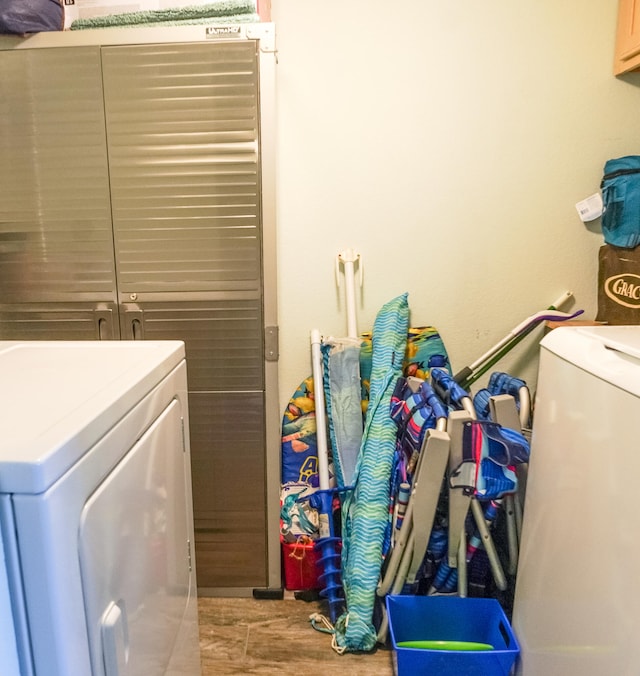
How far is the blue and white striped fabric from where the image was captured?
1.68 m

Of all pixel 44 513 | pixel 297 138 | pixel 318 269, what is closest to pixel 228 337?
pixel 318 269

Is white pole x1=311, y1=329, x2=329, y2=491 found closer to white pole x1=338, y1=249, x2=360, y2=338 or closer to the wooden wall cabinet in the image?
white pole x1=338, y1=249, x2=360, y2=338

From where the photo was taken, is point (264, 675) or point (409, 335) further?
point (409, 335)

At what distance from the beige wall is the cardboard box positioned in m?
0.10

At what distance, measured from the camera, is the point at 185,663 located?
117cm

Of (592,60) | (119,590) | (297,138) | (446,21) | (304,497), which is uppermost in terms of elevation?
(446,21)

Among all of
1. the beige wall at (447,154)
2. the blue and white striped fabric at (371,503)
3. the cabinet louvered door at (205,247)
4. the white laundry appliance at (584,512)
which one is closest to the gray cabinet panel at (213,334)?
the cabinet louvered door at (205,247)

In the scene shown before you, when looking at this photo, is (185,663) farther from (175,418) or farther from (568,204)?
(568,204)

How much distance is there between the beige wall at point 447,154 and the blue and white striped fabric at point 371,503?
24cm

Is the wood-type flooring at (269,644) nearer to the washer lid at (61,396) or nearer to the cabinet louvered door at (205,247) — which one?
the cabinet louvered door at (205,247)

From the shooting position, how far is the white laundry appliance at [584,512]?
82cm

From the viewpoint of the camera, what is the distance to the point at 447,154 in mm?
1967

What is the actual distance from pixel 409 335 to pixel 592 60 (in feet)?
3.99

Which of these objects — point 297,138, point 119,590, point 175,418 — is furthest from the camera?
point 297,138
